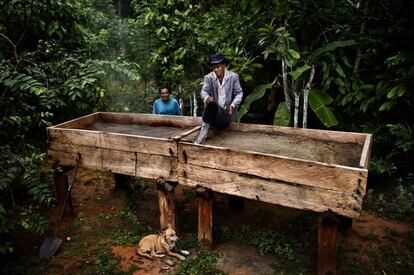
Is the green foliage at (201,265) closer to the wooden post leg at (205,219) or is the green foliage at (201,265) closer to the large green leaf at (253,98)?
the wooden post leg at (205,219)

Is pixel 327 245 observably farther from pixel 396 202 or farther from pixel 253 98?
pixel 253 98

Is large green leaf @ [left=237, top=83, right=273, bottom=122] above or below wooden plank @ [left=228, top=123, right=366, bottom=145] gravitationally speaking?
above

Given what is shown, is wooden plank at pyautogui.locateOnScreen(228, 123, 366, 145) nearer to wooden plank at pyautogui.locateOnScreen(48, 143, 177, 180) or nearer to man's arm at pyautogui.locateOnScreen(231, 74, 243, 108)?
man's arm at pyautogui.locateOnScreen(231, 74, 243, 108)

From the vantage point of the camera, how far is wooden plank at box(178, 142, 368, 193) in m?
2.98

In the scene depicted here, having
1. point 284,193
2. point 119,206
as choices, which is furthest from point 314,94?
point 119,206

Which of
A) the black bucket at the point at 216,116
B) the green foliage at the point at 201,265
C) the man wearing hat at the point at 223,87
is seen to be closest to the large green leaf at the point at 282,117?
the man wearing hat at the point at 223,87

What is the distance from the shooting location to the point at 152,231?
4703mm

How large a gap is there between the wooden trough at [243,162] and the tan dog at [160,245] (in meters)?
0.28

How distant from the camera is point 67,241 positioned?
14.7ft

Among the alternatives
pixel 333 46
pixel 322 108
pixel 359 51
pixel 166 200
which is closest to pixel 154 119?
pixel 166 200

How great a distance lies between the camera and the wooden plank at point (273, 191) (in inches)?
120

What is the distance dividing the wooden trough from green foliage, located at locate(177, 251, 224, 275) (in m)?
0.24

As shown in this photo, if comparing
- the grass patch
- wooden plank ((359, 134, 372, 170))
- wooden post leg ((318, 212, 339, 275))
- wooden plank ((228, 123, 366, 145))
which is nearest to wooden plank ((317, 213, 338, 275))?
wooden post leg ((318, 212, 339, 275))

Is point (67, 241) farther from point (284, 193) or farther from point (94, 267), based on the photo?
point (284, 193)
